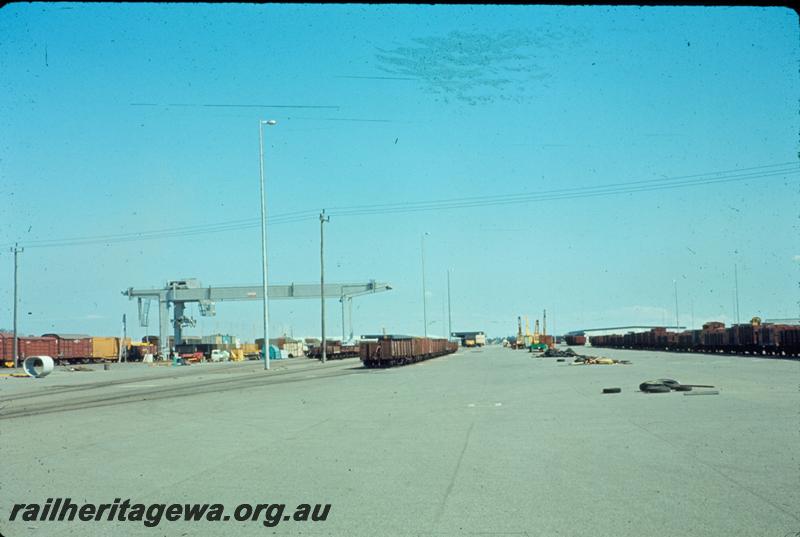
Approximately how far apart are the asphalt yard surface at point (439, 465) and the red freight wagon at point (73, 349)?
6327 cm

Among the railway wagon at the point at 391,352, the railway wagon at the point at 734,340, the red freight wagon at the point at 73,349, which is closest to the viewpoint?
the railway wagon at the point at 391,352

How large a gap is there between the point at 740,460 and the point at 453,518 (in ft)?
17.5

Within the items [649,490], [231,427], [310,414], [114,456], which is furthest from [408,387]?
[649,490]

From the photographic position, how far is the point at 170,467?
11.0m

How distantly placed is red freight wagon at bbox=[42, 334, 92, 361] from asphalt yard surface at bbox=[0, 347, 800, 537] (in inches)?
2491

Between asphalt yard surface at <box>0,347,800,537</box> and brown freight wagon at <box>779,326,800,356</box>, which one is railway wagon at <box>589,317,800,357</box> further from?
asphalt yard surface at <box>0,347,800,537</box>

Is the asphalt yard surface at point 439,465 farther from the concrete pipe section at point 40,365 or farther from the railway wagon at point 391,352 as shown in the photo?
the railway wagon at point 391,352

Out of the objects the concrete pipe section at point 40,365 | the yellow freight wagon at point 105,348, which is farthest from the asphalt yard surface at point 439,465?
the yellow freight wagon at point 105,348

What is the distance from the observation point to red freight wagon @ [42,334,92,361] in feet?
257

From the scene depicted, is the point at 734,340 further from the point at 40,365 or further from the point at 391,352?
the point at 40,365

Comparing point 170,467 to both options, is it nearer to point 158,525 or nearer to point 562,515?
point 158,525

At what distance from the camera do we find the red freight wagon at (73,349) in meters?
78.4

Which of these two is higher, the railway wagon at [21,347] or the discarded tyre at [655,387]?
the railway wagon at [21,347]

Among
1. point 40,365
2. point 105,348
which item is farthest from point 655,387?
point 105,348
